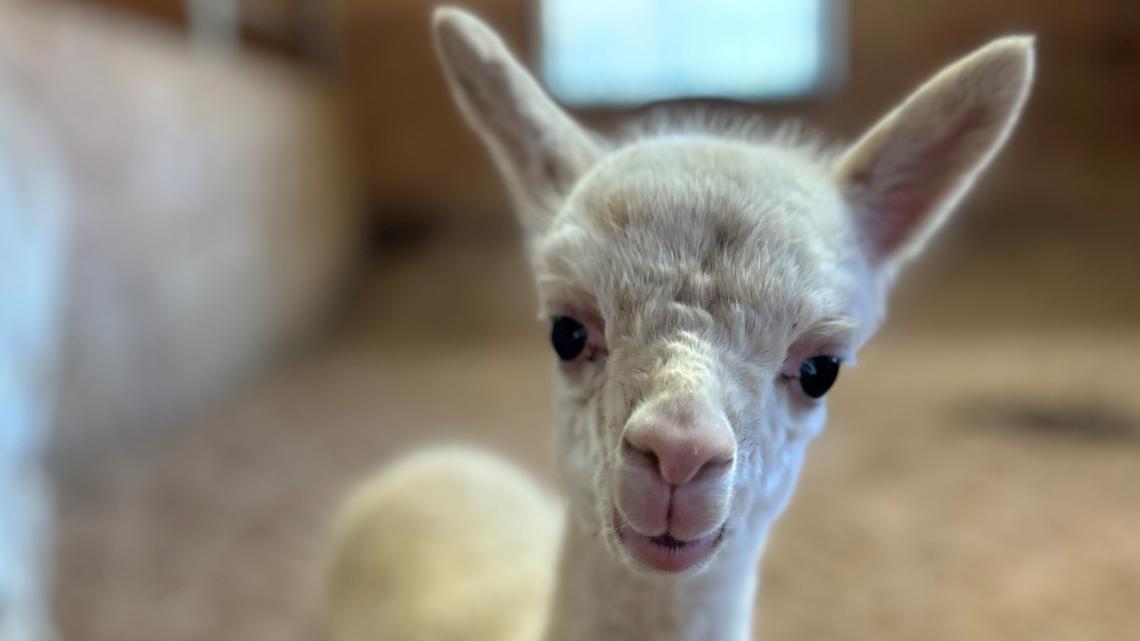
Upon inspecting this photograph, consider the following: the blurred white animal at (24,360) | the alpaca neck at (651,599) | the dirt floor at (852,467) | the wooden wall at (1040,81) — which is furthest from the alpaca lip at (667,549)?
the wooden wall at (1040,81)

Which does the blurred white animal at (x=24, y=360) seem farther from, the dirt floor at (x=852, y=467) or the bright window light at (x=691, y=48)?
the bright window light at (x=691, y=48)

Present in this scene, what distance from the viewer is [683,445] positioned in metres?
0.69

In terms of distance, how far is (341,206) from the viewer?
463cm

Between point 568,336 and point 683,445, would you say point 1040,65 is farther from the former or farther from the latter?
point 683,445

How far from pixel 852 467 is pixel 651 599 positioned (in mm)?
1614

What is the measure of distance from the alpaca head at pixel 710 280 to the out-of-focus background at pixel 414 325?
795mm

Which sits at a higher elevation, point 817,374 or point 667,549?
point 817,374

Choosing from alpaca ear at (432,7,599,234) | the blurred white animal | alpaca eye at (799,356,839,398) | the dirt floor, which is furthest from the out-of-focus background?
alpaca ear at (432,7,599,234)

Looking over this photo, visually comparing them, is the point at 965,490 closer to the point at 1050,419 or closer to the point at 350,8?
the point at 1050,419

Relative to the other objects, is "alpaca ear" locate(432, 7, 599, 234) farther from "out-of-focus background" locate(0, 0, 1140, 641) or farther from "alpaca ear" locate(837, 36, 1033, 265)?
"out-of-focus background" locate(0, 0, 1140, 641)

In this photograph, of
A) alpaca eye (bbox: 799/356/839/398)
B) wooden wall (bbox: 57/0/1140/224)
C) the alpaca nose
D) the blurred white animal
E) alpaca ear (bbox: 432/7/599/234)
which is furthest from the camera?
wooden wall (bbox: 57/0/1140/224)

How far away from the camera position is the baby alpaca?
76 cm

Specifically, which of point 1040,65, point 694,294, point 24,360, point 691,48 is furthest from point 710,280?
point 1040,65

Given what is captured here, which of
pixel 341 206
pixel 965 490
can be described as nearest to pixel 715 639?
pixel 965 490
